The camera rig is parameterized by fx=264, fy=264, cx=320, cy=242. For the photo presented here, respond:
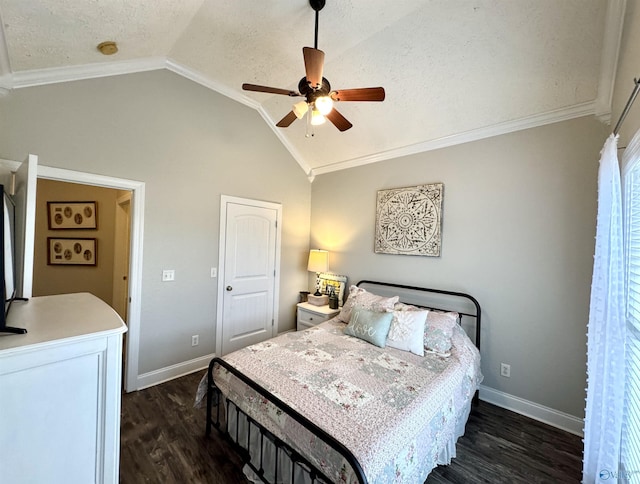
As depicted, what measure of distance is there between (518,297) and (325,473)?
235 cm

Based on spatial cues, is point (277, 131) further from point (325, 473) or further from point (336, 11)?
point (325, 473)

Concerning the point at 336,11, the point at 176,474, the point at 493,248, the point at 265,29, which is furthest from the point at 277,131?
the point at 176,474

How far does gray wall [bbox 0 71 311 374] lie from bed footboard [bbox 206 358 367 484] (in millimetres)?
1197

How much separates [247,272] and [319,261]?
104 cm

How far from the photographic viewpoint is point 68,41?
1971mm

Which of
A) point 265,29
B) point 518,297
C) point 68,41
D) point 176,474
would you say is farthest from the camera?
point 518,297

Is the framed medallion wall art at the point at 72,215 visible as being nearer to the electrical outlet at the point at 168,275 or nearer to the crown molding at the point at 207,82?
the electrical outlet at the point at 168,275

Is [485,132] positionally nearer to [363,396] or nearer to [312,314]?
[363,396]

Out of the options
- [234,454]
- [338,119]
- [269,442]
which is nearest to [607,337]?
[269,442]

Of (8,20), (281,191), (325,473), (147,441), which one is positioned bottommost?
(147,441)

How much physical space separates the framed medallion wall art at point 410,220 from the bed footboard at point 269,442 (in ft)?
7.57

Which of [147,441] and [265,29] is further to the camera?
[265,29]

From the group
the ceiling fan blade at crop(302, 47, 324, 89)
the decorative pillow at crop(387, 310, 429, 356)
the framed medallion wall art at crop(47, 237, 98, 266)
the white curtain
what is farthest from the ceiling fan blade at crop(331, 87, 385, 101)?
the framed medallion wall art at crop(47, 237, 98, 266)

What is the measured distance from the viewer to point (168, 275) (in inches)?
116
